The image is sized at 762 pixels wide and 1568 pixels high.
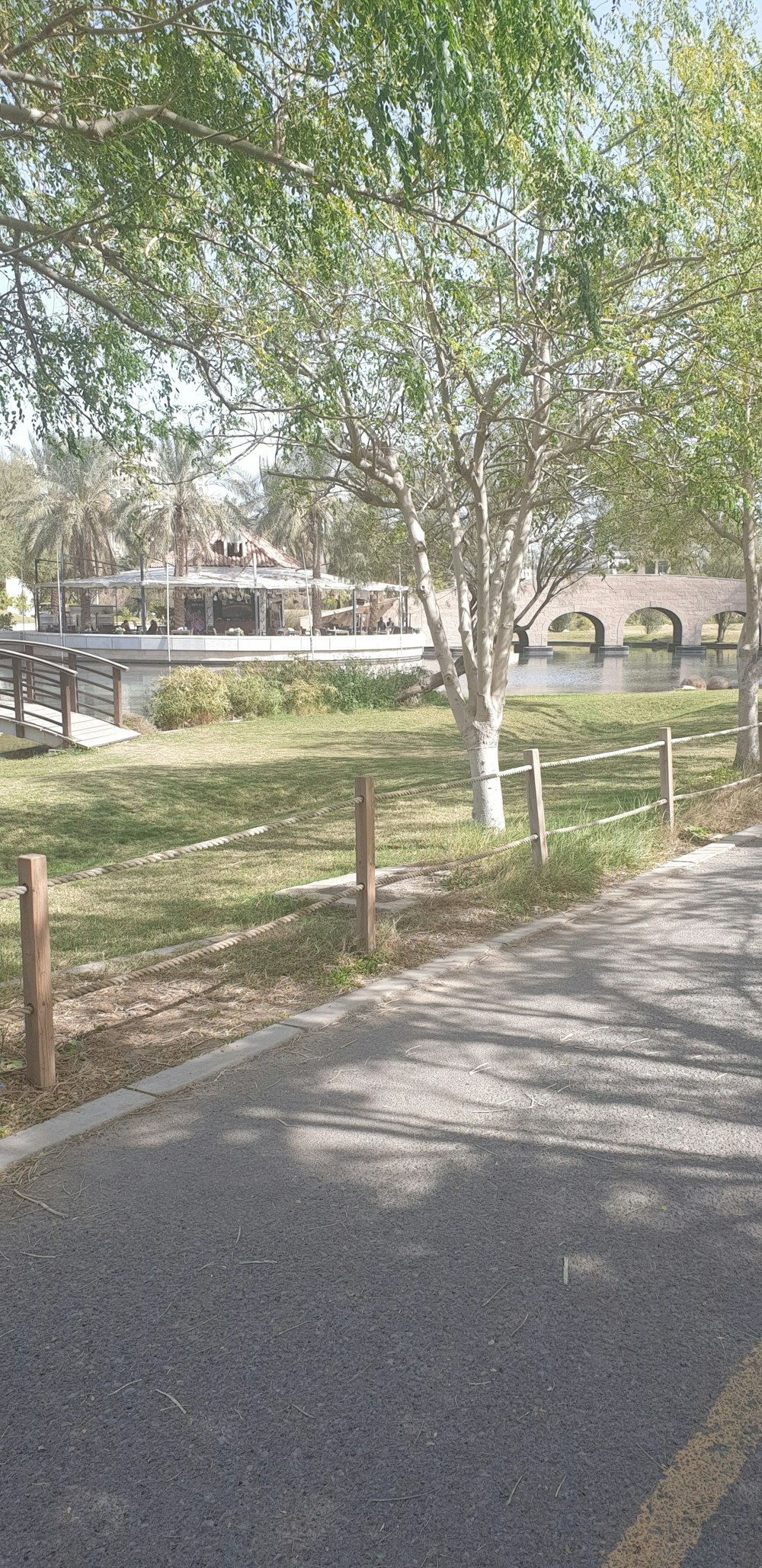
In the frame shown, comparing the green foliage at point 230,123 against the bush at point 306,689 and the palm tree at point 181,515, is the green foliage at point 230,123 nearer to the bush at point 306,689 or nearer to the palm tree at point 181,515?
the bush at point 306,689

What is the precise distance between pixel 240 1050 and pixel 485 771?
18.0 feet

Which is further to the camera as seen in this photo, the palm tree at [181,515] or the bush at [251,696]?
the palm tree at [181,515]

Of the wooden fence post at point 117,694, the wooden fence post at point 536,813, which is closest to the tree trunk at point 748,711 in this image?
the wooden fence post at point 536,813

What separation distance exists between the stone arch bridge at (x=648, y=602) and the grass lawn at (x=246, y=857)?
53262mm

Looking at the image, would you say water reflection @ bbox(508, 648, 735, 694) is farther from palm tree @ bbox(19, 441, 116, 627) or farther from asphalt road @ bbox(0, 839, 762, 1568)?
asphalt road @ bbox(0, 839, 762, 1568)

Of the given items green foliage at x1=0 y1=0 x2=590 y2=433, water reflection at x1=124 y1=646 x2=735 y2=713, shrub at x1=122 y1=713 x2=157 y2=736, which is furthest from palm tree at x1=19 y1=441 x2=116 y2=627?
green foliage at x1=0 y1=0 x2=590 y2=433

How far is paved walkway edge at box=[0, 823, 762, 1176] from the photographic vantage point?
14.0 feet

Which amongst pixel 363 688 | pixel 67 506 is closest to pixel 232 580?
pixel 67 506

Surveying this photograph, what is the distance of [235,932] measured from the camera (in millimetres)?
7363

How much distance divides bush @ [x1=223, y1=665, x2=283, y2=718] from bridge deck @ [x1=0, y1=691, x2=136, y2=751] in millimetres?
4102

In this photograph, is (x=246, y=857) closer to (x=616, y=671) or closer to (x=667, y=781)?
(x=667, y=781)

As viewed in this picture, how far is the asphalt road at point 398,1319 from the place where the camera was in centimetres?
243

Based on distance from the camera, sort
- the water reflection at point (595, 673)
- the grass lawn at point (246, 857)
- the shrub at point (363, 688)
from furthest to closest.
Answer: the water reflection at point (595, 673) → the shrub at point (363, 688) → the grass lawn at point (246, 857)

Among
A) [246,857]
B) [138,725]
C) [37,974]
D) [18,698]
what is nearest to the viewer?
[37,974]
